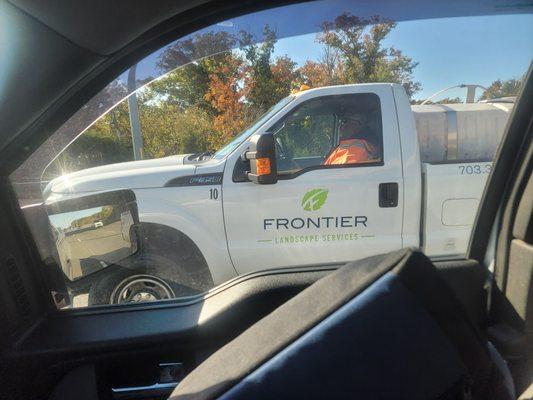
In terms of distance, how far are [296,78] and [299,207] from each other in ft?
3.26

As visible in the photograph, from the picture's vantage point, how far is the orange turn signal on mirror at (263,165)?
318cm

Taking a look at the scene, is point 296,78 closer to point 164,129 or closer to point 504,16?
point 164,129

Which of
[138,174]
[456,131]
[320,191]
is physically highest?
[456,131]

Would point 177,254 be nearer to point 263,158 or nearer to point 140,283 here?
point 140,283

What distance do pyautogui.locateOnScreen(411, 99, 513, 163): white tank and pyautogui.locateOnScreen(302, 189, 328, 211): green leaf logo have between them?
2.80 ft

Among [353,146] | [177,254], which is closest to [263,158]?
[353,146]

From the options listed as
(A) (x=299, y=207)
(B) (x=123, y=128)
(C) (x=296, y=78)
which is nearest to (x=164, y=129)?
(B) (x=123, y=128)

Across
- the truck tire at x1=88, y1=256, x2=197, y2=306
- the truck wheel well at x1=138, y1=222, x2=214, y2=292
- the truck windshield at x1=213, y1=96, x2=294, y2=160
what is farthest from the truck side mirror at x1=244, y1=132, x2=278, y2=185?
the truck tire at x1=88, y1=256, x2=197, y2=306

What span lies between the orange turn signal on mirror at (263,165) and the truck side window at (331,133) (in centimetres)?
17

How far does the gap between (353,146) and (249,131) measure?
0.82 m

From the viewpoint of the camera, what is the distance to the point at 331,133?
339 centimetres

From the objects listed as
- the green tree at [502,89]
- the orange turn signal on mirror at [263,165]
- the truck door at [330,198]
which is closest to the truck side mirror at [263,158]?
the orange turn signal on mirror at [263,165]

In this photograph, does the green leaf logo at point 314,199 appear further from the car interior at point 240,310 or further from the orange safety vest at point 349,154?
the car interior at point 240,310

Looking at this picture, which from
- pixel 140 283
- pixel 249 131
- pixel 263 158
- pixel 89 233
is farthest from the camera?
pixel 249 131
